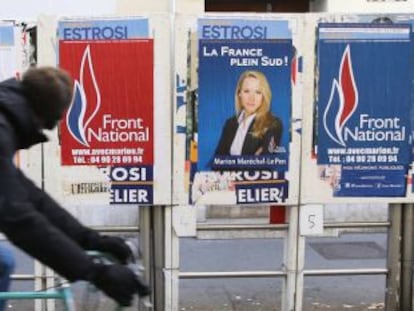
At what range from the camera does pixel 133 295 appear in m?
2.38

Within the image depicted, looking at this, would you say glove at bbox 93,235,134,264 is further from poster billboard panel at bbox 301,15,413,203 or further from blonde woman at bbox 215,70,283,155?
poster billboard panel at bbox 301,15,413,203

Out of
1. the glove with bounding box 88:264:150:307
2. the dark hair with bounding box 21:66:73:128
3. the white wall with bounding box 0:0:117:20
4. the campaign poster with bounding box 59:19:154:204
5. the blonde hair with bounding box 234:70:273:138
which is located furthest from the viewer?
the white wall with bounding box 0:0:117:20

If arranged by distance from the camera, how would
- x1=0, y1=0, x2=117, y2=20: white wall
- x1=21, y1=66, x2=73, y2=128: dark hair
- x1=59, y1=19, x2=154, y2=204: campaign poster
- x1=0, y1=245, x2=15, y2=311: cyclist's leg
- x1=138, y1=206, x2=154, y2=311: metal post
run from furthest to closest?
1. x1=0, y1=0, x2=117, y2=20: white wall
2. x1=138, y1=206, x2=154, y2=311: metal post
3. x1=59, y1=19, x2=154, y2=204: campaign poster
4. x1=0, y1=245, x2=15, y2=311: cyclist's leg
5. x1=21, y1=66, x2=73, y2=128: dark hair

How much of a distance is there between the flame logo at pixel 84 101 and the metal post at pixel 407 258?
2.36 metres

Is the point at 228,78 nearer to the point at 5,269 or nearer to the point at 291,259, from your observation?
the point at 291,259

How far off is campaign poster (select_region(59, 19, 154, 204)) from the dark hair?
2253 mm

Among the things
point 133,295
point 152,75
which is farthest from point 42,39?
point 133,295

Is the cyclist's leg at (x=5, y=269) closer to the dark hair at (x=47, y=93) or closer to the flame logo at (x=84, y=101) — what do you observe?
the dark hair at (x=47, y=93)

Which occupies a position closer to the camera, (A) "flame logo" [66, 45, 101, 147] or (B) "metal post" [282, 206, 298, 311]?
(A) "flame logo" [66, 45, 101, 147]

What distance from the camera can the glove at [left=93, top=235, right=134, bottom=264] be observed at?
2834mm

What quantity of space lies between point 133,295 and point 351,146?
10.2ft

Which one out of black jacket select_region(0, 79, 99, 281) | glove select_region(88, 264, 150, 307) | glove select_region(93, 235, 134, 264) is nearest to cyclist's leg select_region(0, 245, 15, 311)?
glove select_region(93, 235, 134, 264)

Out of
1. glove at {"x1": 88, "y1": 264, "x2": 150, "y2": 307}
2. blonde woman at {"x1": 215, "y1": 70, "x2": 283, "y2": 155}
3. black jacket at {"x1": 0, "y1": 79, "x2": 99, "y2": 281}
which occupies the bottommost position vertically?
glove at {"x1": 88, "y1": 264, "x2": 150, "y2": 307}

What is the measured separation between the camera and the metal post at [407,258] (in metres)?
5.57
